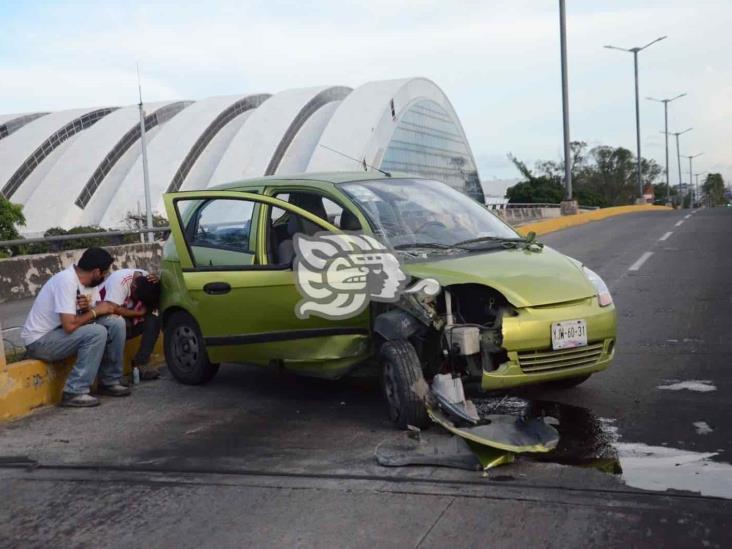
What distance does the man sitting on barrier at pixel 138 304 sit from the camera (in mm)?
7232

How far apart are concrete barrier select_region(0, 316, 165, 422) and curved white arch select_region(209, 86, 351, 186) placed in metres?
47.3

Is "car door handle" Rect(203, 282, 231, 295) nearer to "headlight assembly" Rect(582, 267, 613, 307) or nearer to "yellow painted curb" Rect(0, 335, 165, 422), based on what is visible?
"yellow painted curb" Rect(0, 335, 165, 422)

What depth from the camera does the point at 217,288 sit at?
661 cm

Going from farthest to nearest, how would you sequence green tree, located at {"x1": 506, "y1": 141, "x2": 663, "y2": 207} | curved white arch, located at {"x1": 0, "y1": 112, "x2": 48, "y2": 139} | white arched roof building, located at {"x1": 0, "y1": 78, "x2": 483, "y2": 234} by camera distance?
green tree, located at {"x1": 506, "y1": 141, "x2": 663, "y2": 207}
curved white arch, located at {"x1": 0, "y1": 112, "x2": 48, "y2": 139}
white arched roof building, located at {"x1": 0, "y1": 78, "x2": 483, "y2": 234}

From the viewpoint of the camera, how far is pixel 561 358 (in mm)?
5473

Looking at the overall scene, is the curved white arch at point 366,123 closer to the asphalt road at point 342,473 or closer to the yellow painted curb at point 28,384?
the yellow painted curb at point 28,384

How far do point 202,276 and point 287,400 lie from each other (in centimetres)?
114

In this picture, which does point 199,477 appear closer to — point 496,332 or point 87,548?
point 87,548

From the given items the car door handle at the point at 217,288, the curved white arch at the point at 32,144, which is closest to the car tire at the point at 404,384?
the car door handle at the point at 217,288

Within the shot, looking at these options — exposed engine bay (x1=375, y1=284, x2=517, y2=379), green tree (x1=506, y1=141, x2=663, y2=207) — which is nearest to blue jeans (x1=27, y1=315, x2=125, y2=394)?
exposed engine bay (x1=375, y1=284, x2=517, y2=379)

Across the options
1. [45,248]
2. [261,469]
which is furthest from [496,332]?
[45,248]

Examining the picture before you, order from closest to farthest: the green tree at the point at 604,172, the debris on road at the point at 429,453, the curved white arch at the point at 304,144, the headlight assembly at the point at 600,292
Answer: the debris on road at the point at 429,453, the headlight assembly at the point at 600,292, the curved white arch at the point at 304,144, the green tree at the point at 604,172

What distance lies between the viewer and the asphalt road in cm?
393

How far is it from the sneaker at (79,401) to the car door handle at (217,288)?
122 centimetres
